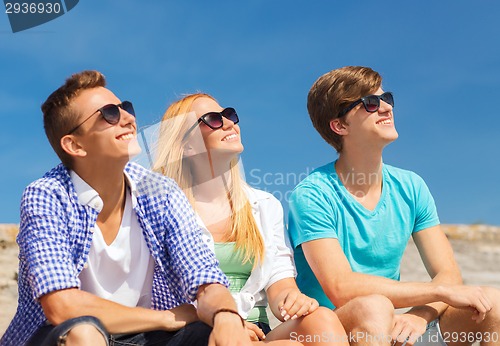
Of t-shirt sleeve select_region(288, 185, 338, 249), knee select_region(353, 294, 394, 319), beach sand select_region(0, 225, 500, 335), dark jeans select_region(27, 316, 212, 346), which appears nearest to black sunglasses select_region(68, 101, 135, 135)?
dark jeans select_region(27, 316, 212, 346)

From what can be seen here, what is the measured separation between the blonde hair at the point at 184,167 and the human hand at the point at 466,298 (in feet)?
3.38

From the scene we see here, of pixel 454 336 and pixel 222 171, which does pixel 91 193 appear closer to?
pixel 222 171

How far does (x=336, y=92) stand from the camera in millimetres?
4320

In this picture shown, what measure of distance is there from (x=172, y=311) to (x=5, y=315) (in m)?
4.19

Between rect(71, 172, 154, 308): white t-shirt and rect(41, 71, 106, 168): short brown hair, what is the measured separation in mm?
200

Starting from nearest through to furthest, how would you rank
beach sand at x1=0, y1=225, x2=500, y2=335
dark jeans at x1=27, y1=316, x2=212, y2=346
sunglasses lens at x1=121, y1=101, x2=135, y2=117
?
dark jeans at x1=27, y1=316, x2=212, y2=346, sunglasses lens at x1=121, y1=101, x2=135, y2=117, beach sand at x1=0, y1=225, x2=500, y2=335

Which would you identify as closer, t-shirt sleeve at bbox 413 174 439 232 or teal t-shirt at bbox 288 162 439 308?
teal t-shirt at bbox 288 162 439 308

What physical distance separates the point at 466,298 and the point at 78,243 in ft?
6.64

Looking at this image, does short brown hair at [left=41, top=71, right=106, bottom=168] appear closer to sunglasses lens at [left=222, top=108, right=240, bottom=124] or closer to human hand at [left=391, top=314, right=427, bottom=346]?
sunglasses lens at [left=222, top=108, right=240, bottom=124]

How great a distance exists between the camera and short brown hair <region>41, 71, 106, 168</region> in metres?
3.30

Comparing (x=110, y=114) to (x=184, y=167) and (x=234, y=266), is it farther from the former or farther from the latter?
(x=234, y=266)

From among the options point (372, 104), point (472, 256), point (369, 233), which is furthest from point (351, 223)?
point (472, 256)

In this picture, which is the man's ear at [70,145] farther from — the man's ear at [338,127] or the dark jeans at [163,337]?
the man's ear at [338,127]

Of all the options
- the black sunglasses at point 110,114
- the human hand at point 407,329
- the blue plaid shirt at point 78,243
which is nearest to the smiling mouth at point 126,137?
the black sunglasses at point 110,114
